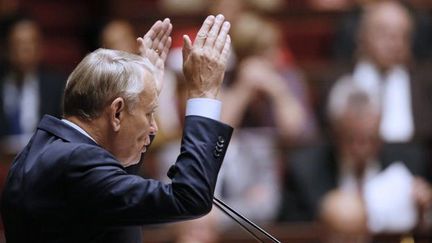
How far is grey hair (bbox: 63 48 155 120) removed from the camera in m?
2.92

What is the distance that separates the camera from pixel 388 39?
270 inches

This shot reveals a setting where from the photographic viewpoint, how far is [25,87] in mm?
7379

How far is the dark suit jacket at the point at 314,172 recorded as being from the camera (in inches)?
241

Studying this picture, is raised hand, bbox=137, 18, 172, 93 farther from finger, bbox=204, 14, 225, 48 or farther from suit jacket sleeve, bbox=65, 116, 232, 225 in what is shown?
suit jacket sleeve, bbox=65, 116, 232, 225

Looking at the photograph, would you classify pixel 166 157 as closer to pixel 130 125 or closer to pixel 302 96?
pixel 302 96

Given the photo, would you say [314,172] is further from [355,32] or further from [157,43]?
[157,43]

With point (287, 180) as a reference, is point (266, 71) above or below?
above

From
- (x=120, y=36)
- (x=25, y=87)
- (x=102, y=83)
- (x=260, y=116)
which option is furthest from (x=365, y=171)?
(x=102, y=83)

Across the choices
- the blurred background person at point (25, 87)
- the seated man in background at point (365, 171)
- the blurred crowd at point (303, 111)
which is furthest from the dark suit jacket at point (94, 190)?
the blurred background person at point (25, 87)

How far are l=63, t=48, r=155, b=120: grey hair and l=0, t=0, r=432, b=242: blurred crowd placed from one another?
255 centimetres

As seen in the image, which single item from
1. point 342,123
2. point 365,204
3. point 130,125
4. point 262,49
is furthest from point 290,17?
point 130,125

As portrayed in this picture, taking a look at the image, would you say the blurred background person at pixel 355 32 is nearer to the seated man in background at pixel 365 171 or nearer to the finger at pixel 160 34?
the seated man in background at pixel 365 171

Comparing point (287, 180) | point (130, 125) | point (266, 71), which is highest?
point (130, 125)

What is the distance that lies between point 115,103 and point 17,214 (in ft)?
1.23
